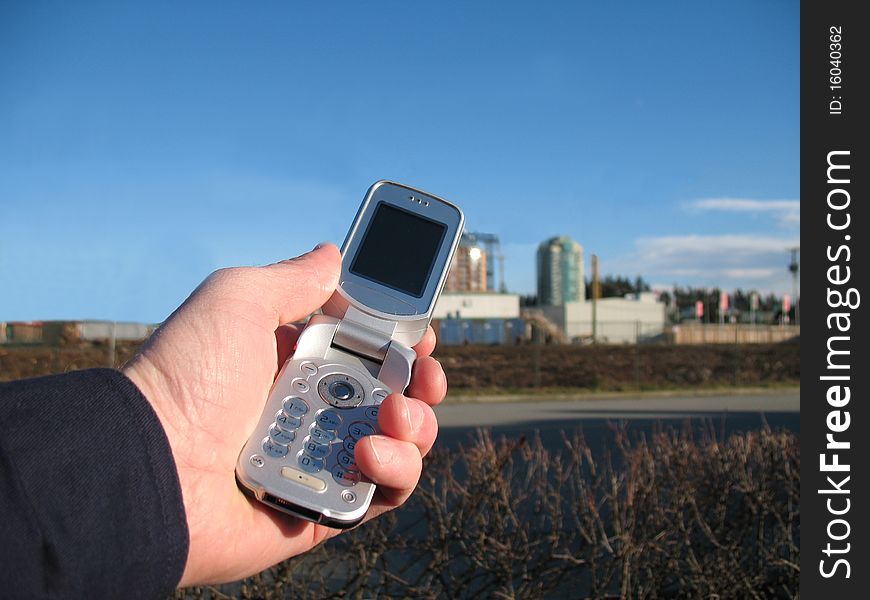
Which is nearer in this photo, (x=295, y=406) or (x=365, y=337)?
(x=295, y=406)

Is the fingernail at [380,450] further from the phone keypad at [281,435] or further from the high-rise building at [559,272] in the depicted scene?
the high-rise building at [559,272]

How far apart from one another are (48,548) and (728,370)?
2628 centimetres

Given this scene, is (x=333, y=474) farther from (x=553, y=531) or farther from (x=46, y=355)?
(x=46, y=355)

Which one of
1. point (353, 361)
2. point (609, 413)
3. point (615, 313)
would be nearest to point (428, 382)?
point (353, 361)

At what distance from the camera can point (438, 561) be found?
11.7 feet

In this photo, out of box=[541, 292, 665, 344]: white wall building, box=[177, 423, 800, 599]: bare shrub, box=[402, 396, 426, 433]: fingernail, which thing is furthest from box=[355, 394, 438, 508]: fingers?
box=[541, 292, 665, 344]: white wall building

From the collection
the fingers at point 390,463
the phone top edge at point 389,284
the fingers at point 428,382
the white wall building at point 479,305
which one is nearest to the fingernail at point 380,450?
the fingers at point 390,463

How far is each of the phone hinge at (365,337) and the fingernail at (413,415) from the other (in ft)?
0.91

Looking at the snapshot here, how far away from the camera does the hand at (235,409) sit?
5.65 feet

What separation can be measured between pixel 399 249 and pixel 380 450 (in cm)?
76

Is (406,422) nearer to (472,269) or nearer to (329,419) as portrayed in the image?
(329,419)

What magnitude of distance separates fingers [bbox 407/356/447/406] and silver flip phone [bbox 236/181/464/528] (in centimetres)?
5

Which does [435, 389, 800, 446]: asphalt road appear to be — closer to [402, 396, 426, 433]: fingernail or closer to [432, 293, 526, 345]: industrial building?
[402, 396, 426, 433]: fingernail

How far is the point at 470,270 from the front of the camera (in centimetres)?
5441
